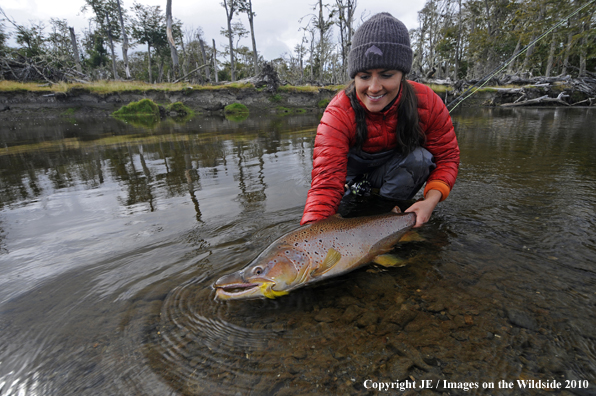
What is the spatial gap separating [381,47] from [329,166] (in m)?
1.11

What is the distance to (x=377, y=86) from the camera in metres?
2.52

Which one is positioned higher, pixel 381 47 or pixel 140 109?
pixel 140 109

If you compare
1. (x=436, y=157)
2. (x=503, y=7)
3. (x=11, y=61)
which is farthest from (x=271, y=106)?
(x=503, y=7)

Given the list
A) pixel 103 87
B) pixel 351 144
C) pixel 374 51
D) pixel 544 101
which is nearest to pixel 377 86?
pixel 374 51

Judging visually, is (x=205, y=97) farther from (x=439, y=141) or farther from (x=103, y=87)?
(x=439, y=141)

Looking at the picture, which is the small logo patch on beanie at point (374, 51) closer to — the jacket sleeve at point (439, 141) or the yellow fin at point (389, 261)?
the jacket sleeve at point (439, 141)

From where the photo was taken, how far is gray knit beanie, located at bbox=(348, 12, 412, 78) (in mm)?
2438

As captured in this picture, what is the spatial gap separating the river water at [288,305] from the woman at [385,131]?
533 mm

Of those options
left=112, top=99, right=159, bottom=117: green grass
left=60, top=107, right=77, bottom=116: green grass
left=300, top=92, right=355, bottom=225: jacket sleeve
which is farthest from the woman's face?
left=60, top=107, right=77, bottom=116: green grass

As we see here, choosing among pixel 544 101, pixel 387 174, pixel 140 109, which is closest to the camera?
pixel 387 174

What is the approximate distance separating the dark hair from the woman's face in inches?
4.0

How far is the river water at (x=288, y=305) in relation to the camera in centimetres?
141

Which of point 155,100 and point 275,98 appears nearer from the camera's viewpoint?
point 155,100

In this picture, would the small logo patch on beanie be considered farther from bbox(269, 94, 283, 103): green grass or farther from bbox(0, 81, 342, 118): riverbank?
bbox(269, 94, 283, 103): green grass
